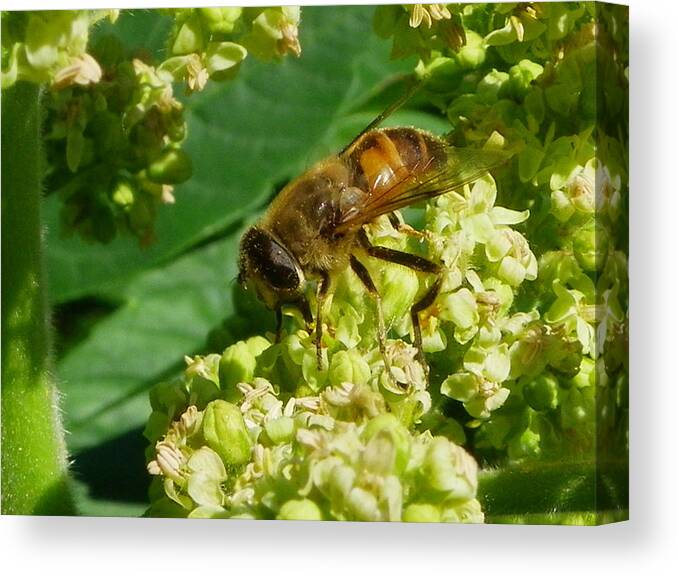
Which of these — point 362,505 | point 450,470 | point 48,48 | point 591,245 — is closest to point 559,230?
point 591,245

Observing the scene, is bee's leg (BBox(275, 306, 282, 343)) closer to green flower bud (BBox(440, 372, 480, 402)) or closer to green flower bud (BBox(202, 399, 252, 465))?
green flower bud (BBox(202, 399, 252, 465))

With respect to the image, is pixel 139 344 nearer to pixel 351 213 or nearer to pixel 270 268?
pixel 270 268

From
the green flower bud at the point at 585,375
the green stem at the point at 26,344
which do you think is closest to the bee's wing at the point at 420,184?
the green flower bud at the point at 585,375

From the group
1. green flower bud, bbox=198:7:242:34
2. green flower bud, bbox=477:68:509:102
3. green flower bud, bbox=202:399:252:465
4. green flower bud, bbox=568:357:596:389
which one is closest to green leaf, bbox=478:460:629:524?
green flower bud, bbox=568:357:596:389

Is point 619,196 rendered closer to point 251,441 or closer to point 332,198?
point 332,198

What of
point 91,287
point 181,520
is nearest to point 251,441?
point 181,520

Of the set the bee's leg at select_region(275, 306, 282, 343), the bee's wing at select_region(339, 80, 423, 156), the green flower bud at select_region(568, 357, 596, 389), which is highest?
the bee's wing at select_region(339, 80, 423, 156)
